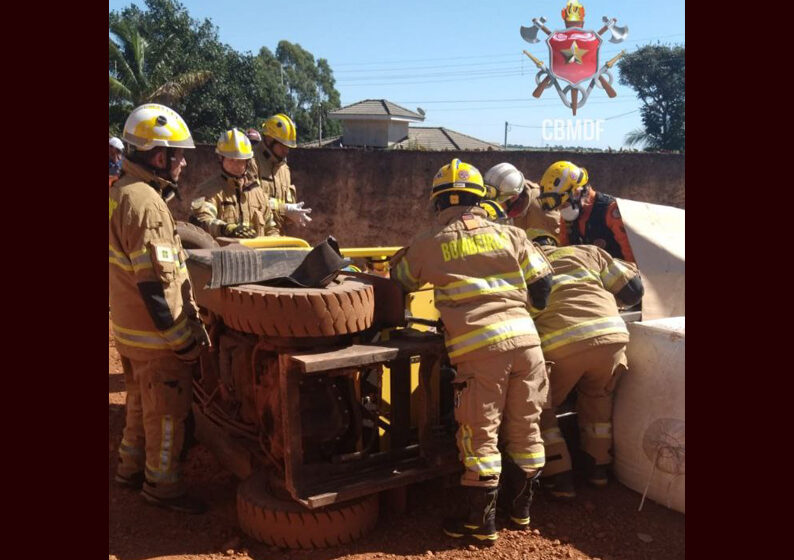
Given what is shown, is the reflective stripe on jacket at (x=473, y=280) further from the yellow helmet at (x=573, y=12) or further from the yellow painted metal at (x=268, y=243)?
the yellow helmet at (x=573, y=12)

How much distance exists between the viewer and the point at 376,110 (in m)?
30.4

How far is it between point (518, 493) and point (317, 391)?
124 cm

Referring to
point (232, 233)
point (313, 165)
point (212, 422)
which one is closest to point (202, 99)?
point (313, 165)

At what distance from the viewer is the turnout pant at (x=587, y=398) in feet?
13.4

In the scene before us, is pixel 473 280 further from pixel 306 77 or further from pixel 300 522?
pixel 306 77

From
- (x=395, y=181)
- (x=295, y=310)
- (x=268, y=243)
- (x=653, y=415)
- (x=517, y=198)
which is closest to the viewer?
(x=295, y=310)

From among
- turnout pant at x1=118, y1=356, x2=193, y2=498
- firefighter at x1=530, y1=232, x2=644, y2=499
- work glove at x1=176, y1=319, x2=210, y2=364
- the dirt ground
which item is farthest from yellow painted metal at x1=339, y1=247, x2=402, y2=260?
the dirt ground

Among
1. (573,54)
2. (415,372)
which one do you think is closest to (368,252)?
(415,372)

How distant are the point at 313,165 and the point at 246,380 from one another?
11105 mm

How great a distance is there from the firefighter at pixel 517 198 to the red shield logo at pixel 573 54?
12021 millimetres

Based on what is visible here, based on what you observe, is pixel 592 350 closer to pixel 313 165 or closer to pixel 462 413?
pixel 462 413

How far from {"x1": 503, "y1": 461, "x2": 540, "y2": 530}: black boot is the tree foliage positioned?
20.8m

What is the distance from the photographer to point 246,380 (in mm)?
3877

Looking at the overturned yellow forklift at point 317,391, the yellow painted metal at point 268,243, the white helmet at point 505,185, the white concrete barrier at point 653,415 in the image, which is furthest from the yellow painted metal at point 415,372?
the white helmet at point 505,185
